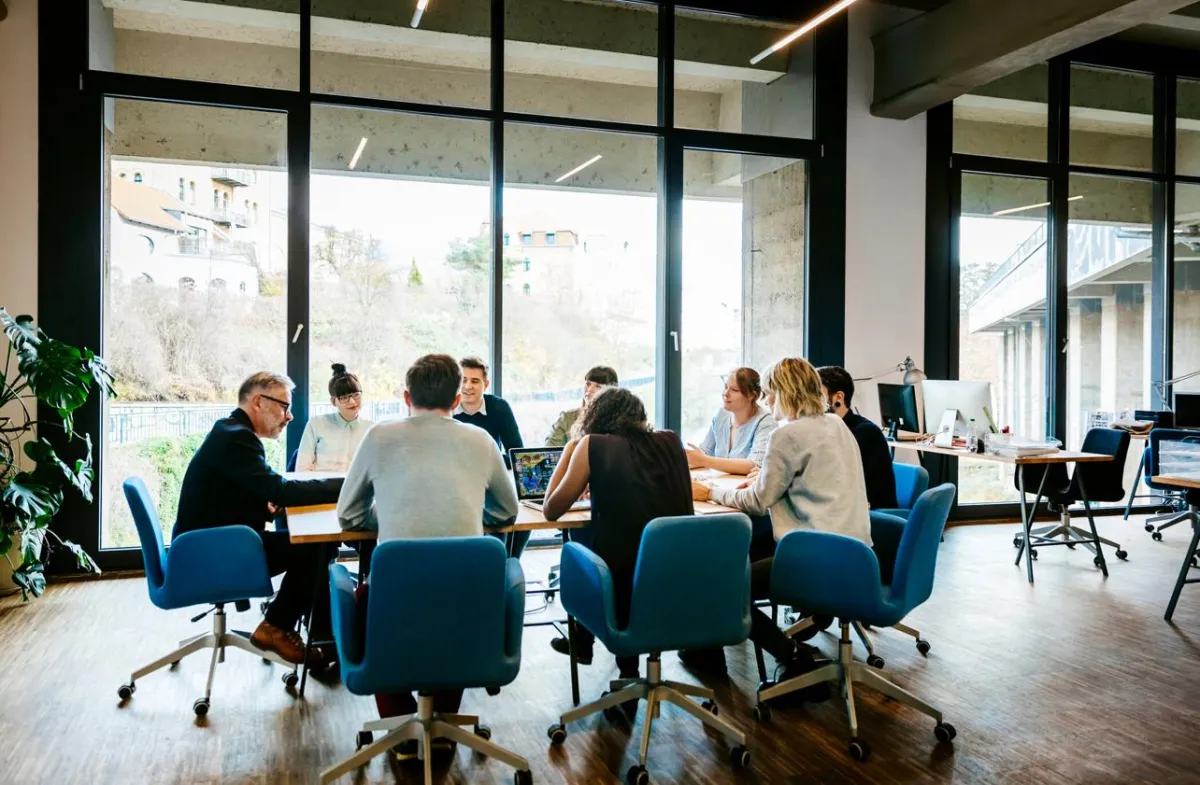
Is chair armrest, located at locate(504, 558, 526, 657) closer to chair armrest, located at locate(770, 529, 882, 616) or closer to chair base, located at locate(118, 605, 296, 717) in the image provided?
chair armrest, located at locate(770, 529, 882, 616)

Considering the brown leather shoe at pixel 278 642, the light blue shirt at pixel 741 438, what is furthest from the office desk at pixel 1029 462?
the brown leather shoe at pixel 278 642

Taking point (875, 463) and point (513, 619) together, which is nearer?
point (513, 619)

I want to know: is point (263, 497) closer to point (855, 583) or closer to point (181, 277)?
point (855, 583)

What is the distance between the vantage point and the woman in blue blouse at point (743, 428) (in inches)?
171

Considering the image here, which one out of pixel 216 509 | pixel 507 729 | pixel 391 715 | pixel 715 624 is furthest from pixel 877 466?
pixel 216 509

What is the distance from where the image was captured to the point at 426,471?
2.82 meters

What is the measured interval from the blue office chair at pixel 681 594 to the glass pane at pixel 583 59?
4.37 m

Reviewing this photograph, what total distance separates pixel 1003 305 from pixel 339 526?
6.53 metres

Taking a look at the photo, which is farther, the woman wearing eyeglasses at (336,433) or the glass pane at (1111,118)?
the glass pane at (1111,118)

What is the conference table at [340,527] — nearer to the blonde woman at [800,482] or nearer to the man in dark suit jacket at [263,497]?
the man in dark suit jacket at [263,497]

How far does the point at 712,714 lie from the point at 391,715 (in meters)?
1.12

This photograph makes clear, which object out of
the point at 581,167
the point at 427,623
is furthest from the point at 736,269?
the point at 427,623

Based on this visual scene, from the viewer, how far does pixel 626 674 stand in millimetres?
3588

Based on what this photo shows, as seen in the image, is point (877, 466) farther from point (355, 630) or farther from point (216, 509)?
point (216, 509)
